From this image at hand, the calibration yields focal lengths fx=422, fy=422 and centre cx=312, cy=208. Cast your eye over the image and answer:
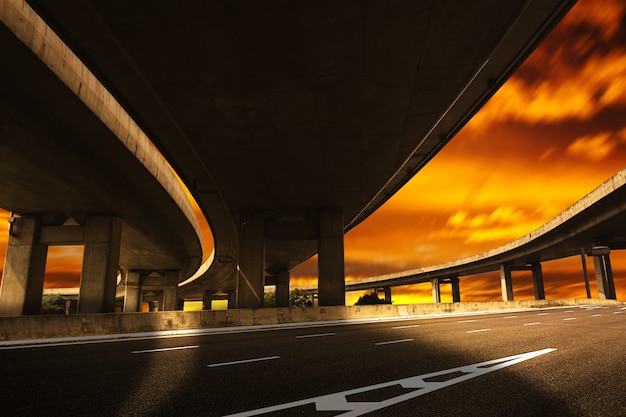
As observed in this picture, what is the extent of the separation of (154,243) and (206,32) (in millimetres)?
30622

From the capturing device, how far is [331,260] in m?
31.7

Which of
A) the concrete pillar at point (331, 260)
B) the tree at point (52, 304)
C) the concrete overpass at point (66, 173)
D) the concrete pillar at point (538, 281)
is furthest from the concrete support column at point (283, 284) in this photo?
the tree at point (52, 304)

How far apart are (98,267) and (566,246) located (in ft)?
175

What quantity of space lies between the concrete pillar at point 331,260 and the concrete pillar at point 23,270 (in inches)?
738

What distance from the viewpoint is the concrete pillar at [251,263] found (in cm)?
3131

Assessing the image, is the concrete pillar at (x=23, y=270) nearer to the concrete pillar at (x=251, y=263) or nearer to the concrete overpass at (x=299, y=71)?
the concrete overpass at (x=299, y=71)

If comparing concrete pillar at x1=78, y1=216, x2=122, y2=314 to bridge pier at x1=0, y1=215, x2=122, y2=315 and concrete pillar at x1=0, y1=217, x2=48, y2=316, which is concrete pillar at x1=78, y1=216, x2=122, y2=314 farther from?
concrete pillar at x1=0, y1=217, x2=48, y2=316

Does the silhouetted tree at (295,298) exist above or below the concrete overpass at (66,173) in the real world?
below

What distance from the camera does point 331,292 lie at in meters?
30.8

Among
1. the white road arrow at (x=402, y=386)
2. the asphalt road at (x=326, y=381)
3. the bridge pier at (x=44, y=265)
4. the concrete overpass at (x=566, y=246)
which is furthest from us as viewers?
the concrete overpass at (x=566, y=246)

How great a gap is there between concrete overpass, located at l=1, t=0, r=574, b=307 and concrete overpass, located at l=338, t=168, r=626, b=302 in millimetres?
24398

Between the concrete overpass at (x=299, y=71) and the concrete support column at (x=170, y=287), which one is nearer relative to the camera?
the concrete overpass at (x=299, y=71)

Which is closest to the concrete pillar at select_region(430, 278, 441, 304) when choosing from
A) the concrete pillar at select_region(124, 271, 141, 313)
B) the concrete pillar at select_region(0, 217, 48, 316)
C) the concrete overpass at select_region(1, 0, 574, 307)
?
the concrete pillar at select_region(124, 271, 141, 313)

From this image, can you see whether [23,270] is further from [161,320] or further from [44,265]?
[161,320]
